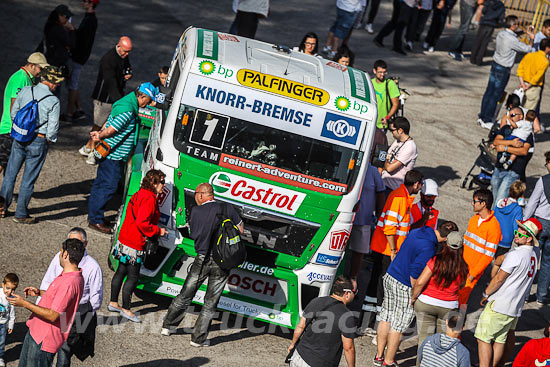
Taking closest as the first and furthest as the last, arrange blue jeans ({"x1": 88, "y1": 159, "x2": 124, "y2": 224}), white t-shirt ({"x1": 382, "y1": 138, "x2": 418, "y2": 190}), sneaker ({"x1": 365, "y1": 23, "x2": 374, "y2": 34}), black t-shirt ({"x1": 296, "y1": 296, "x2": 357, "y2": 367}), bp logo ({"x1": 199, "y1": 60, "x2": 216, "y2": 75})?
black t-shirt ({"x1": 296, "y1": 296, "x2": 357, "y2": 367}), bp logo ({"x1": 199, "y1": 60, "x2": 216, "y2": 75}), blue jeans ({"x1": 88, "y1": 159, "x2": 124, "y2": 224}), white t-shirt ({"x1": 382, "y1": 138, "x2": 418, "y2": 190}), sneaker ({"x1": 365, "y1": 23, "x2": 374, "y2": 34})

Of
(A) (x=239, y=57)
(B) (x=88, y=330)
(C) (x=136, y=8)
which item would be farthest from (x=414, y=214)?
(C) (x=136, y=8)

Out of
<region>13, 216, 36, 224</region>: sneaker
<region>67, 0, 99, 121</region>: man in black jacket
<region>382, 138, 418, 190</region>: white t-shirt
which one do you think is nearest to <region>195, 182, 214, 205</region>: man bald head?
<region>13, 216, 36, 224</region>: sneaker

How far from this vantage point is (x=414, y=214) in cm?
929

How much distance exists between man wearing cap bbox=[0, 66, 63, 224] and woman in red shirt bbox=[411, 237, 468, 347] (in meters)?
4.84

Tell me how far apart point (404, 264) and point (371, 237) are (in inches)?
68.2

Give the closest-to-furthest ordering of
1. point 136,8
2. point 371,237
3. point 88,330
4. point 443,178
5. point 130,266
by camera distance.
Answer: point 88,330, point 130,266, point 371,237, point 443,178, point 136,8

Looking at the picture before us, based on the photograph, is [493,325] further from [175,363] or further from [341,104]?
[175,363]

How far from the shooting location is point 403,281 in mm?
8383

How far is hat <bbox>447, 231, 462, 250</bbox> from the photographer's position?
7879 millimetres

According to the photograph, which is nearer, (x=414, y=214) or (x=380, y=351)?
(x=380, y=351)

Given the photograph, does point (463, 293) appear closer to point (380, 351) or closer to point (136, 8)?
point (380, 351)

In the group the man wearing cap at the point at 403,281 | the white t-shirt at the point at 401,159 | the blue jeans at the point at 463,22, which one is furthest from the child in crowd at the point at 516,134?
the blue jeans at the point at 463,22

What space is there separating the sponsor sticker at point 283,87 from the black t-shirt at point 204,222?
136cm

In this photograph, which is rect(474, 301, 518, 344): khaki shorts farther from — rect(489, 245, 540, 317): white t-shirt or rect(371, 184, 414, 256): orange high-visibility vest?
rect(371, 184, 414, 256): orange high-visibility vest
